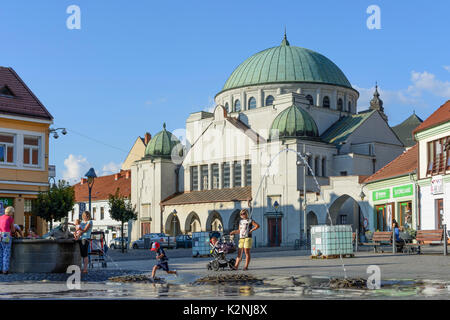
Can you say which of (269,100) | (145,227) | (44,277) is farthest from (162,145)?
(44,277)

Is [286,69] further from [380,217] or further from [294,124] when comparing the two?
[380,217]

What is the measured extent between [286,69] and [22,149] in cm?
3964

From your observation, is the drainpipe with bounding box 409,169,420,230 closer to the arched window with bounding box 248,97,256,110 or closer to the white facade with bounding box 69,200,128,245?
the arched window with bounding box 248,97,256,110

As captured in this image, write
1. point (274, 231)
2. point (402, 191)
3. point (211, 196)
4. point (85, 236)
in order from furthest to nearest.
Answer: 1. point (211, 196)
2. point (274, 231)
3. point (402, 191)
4. point (85, 236)

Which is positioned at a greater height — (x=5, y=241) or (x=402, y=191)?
(x=402, y=191)

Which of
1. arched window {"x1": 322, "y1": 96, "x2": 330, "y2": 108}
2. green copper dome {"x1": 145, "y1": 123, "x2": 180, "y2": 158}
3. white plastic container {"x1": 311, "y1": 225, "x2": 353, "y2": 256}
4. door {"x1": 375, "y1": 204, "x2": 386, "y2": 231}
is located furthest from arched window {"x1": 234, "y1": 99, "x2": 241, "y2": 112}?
white plastic container {"x1": 311, "y1": 225, "x2": 353, "y2": 256}

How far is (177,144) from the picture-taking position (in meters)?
75.2

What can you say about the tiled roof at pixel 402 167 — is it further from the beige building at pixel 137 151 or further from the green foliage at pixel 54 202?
the beige building at pixel 137 151

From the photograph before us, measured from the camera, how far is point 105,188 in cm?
8962

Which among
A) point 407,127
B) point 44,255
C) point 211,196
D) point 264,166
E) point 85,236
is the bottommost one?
point 44,255

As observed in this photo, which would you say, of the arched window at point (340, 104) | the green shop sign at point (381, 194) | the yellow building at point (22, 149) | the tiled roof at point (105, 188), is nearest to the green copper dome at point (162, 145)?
the tiled roof at point (105, 188)
